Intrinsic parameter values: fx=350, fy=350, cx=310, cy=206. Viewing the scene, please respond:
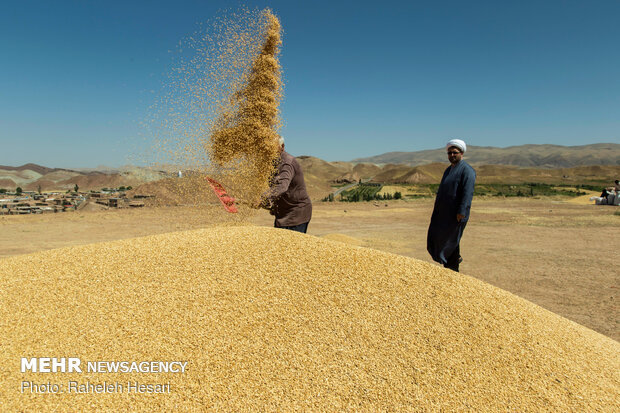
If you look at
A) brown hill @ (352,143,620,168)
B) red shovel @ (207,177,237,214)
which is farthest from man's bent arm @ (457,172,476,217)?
brown hill @ (352,143,620,168)

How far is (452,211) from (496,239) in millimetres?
6299

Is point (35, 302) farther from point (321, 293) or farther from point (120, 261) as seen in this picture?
point (321, 293)

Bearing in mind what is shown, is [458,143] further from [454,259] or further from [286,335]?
[286,335]

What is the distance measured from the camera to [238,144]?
3289 mm

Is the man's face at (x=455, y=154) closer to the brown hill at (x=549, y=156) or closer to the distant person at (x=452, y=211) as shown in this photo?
the distant person at (x=452, y=211)

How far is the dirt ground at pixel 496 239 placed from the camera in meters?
4.24

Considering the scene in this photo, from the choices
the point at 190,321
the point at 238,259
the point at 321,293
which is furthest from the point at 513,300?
the point at 190,321

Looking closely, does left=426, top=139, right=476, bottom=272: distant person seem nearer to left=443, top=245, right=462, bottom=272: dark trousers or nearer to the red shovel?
left=443, top=245, right=462, bottom=272: dark trousers

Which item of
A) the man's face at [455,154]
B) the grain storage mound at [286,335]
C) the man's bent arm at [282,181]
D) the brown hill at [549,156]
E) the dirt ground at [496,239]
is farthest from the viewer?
the brown hill at [549,156]

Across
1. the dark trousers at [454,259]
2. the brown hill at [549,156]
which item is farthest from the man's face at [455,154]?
the brown hill at [549,156]

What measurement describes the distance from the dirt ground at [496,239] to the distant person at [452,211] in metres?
1.60

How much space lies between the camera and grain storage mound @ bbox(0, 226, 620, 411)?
1580 mm

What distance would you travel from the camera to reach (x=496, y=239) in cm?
864

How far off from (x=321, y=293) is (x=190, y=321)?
30.8 inches
